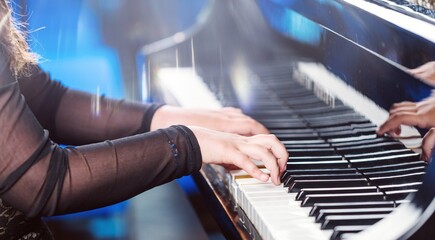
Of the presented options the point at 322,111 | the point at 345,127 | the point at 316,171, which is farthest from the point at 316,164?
the point at 322,111

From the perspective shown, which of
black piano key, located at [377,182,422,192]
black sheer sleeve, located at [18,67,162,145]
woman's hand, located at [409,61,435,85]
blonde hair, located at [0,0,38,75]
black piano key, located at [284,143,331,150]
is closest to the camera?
woman's hand, located at [409,61,435,85]

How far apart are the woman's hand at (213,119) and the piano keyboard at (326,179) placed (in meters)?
0.07

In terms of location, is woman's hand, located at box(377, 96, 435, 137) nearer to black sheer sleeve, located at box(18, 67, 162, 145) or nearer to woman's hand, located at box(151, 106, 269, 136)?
woman's hand, located at box(151, 106, 269, 136)

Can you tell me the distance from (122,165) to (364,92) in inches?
17.3

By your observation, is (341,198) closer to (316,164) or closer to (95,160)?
(316,164)

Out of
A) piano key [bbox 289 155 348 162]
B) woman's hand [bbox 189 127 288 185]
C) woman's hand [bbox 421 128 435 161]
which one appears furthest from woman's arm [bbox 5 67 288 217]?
woman's hand [bbox 421 128 435 161]

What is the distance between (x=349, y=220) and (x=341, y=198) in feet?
0.30

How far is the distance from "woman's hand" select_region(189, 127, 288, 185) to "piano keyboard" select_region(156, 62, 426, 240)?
0.11 ft

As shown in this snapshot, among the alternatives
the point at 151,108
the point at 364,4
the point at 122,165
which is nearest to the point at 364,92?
the point at 364,4

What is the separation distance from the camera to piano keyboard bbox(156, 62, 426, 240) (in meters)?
1.00

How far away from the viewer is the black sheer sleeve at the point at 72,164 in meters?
1.12

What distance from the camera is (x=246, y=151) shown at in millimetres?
1172

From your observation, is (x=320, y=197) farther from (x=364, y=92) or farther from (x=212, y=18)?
(x=212, y=18)

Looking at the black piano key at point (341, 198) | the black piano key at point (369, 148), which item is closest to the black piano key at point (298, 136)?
the black piano key at point (369, 148)
